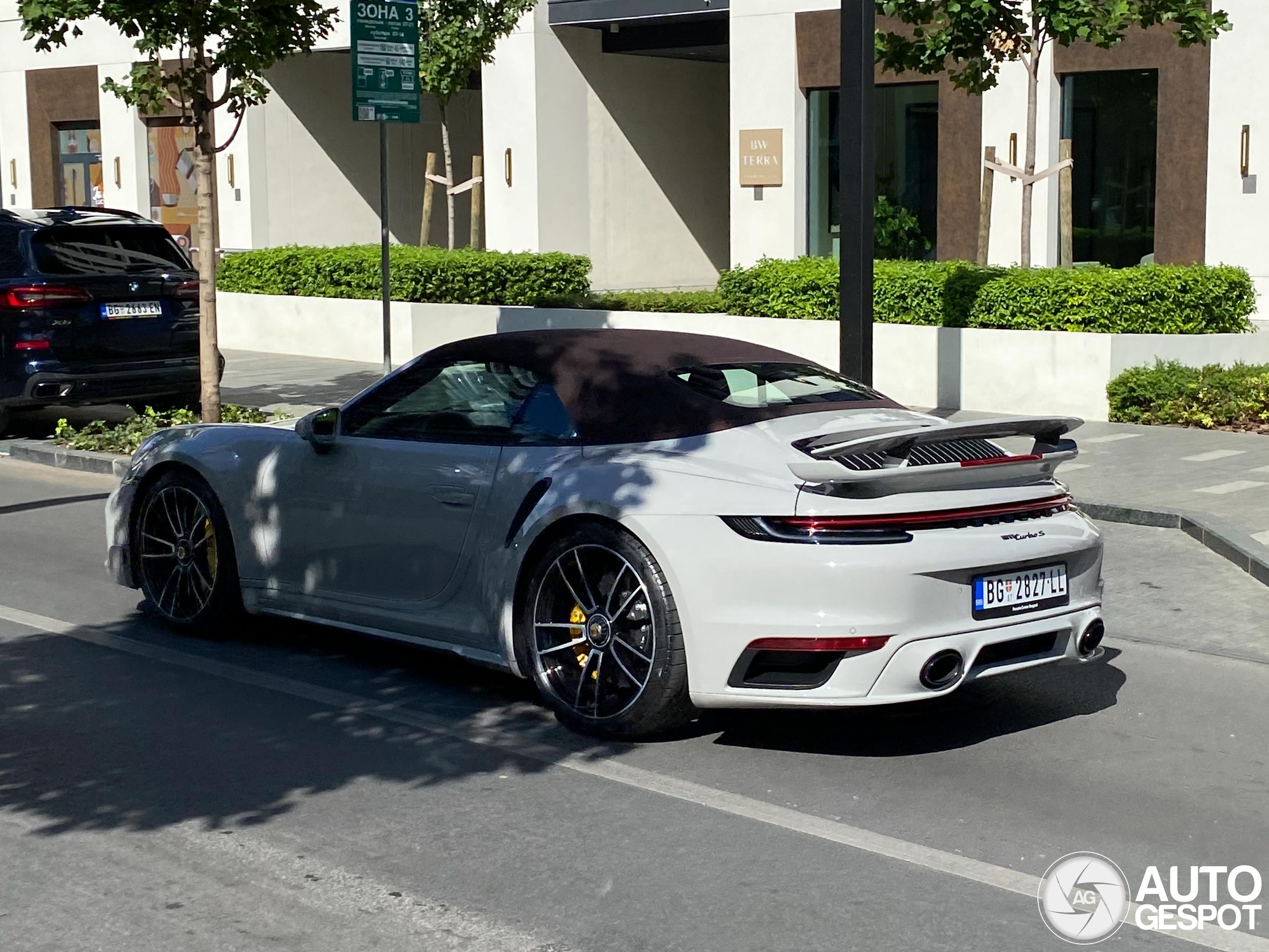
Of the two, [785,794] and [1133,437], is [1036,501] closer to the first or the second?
[785,794]

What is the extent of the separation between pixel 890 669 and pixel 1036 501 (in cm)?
97

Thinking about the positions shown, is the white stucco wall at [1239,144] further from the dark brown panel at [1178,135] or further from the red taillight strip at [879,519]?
the red taillight strip at [879,519]

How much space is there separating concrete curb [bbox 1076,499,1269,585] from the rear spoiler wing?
3.18 m

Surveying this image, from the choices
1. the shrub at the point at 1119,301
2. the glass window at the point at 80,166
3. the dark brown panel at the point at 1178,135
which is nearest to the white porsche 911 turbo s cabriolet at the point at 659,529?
the shrub at the point at 1119,301

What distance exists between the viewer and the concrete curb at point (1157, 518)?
9.27 m

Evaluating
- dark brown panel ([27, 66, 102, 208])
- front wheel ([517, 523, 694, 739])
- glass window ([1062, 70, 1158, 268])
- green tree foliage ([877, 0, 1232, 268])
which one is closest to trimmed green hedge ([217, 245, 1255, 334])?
green tree foliage ([877, 0, 1232, 268])

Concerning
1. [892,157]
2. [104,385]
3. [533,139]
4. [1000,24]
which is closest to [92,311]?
[104,385]

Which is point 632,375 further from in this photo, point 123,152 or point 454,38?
point 123,152

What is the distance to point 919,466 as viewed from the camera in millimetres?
5828

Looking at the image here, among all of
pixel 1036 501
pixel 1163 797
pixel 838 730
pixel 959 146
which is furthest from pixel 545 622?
pixel 959 146

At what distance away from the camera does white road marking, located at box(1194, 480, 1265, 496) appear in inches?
442

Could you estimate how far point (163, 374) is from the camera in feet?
48.2

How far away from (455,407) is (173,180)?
2629cm

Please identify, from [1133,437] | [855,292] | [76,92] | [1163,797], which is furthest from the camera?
[76,92]
